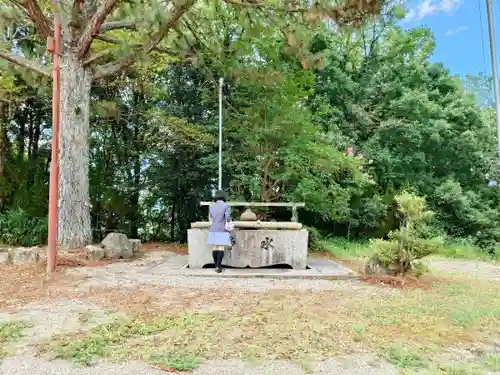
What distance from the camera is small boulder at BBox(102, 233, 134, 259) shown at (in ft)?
26.7

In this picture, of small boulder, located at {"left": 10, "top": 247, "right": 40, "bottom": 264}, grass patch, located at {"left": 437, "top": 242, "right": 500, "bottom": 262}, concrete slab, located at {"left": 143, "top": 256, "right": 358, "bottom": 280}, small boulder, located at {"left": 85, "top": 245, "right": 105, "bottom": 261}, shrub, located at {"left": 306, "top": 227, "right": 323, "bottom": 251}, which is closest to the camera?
concrete slab, located at {"left": 143, "top": 256, "right": 358, "bottom": 280}

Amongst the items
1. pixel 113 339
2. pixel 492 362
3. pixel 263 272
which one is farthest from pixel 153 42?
pixel 492 362

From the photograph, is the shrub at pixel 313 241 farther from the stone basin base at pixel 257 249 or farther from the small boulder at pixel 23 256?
the small boulder at pixel 23 256

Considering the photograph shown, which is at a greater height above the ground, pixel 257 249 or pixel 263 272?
pixel 257 249

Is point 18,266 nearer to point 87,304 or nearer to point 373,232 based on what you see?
point 87,304

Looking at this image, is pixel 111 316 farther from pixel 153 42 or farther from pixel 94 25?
pixel 94 25

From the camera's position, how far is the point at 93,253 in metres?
7.59

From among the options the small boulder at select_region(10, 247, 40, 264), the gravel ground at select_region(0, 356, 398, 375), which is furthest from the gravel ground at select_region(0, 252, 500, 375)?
the small boulder at select_region(10, 247, 40, 264)

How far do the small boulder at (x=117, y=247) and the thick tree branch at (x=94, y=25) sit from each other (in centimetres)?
361

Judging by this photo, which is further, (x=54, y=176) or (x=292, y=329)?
(x=54, y=176)

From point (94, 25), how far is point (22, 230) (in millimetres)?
5604

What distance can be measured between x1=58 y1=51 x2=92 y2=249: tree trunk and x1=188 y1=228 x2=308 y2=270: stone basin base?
2395 mm

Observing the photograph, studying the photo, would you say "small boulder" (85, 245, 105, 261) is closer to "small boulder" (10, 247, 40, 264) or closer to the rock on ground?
the rock on ground

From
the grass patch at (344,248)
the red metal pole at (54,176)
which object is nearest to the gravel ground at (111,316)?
the red metal pole at (54,176)
